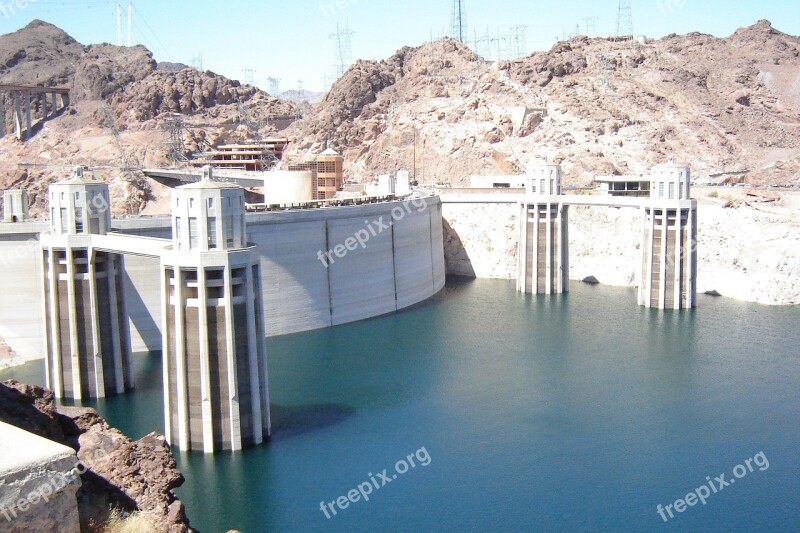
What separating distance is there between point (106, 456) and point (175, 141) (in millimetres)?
71705

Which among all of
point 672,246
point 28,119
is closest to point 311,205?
point 672,246

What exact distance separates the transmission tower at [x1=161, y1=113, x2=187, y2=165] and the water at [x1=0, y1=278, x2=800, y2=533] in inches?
1716

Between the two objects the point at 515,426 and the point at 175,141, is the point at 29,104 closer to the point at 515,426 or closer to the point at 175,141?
the point at 175,141

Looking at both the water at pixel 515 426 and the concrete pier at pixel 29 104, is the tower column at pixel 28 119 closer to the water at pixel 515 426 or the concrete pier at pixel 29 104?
the concrete pier at pixel 29 104

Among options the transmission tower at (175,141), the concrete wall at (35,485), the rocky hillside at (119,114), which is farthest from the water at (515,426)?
the transmission tower at (175,141)

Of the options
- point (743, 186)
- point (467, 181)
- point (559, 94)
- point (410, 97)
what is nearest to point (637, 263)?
point (743, 186)

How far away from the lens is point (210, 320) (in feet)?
94.1

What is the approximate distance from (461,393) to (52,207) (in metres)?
19.8

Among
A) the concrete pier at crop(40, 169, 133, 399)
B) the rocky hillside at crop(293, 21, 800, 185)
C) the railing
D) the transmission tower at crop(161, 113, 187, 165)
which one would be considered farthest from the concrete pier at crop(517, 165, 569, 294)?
the transmission tower at crop(161, 113, 187, 165)

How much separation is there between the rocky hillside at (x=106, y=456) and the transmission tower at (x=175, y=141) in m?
68.2

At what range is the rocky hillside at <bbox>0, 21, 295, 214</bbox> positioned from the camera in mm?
79625

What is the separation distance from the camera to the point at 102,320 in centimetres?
3634

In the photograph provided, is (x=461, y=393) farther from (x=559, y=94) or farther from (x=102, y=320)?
(x=559, y=94)

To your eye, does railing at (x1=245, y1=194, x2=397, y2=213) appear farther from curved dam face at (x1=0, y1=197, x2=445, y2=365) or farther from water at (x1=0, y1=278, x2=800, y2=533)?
water at (x1=0, y1=278, x2=800, y2=533)
